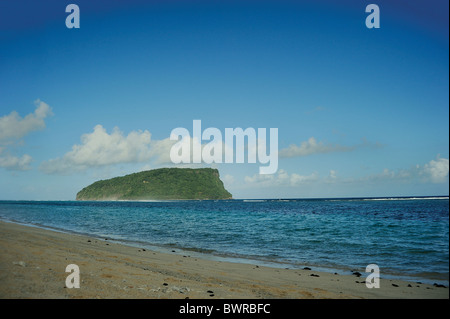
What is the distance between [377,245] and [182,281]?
16.3 metres

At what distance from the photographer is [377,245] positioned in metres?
20.5
